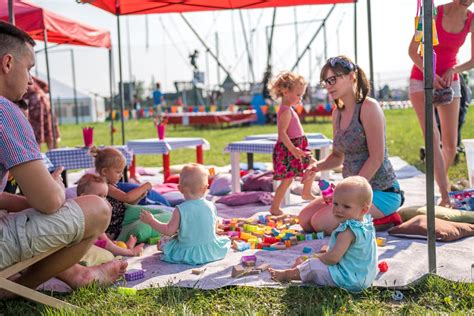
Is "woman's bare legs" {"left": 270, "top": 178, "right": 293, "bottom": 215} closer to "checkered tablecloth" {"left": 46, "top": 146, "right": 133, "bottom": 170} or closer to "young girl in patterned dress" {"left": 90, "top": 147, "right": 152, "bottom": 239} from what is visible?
"young girl in patterned dress" {"left": 90, "top": 147, "right": 152, "bottom": 239}

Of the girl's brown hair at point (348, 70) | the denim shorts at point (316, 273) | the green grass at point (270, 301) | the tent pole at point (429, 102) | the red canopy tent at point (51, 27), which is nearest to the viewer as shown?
the green grass at point (270, 301)

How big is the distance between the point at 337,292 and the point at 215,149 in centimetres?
1035

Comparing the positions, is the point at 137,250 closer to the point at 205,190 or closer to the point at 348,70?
the point at 205,190

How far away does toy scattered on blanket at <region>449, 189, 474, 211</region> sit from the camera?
5.03 metres

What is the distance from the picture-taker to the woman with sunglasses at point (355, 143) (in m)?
4.44

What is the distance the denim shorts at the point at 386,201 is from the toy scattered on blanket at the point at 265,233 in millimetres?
504

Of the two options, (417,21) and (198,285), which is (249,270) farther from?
(417,21)

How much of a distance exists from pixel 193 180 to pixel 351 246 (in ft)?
4.14

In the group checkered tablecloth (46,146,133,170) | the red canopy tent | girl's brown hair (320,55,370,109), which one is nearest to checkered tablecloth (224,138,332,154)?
checkered tablecloth (46,146,133,170)

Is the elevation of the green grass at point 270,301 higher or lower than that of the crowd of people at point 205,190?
lower

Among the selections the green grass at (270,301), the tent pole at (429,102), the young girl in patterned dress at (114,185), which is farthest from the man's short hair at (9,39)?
the tent pole at (429,102)

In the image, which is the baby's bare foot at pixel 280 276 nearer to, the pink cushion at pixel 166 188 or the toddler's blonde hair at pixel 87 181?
the toddler's blonde hair at pixel 87 181

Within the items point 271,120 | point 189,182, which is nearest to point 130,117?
point 271,120

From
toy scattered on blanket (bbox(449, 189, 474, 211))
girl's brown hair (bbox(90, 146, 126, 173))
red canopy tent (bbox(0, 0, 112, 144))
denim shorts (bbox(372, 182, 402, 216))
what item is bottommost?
toy scattered on blanket (bbox(449, 189, 474, 211))
